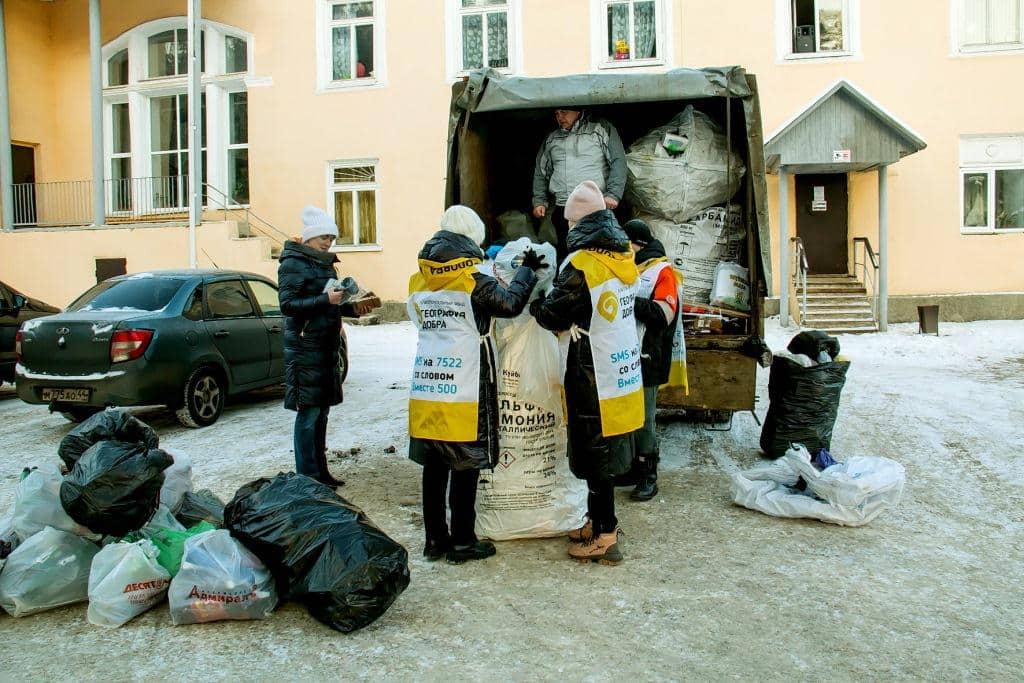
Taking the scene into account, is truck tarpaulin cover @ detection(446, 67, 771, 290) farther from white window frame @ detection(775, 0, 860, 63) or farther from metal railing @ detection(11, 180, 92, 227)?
metal railing @ detection(11, 180, 92, 227)

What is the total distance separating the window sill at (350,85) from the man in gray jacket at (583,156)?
11.8 metres

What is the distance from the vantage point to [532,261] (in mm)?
4129

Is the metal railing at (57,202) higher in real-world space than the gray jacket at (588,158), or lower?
higher

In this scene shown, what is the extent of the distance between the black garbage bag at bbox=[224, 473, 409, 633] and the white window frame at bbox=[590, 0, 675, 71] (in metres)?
14.3

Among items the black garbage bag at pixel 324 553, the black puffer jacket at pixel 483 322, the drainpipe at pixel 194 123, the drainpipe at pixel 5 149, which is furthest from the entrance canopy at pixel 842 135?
the drainpipe at pixel 5 149

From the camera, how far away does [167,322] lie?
24.5ft

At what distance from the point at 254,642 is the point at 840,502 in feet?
10.1

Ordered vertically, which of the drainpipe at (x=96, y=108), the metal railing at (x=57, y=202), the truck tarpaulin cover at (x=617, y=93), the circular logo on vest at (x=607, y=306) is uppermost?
the drainpipe at (x=96, y=108)

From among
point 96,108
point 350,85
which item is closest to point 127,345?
point 350,85

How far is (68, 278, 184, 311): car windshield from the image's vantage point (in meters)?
7.74

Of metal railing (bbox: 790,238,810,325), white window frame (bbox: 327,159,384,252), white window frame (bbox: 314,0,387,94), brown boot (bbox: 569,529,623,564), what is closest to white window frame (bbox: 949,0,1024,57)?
metal railing (bbox: 790,238,810,325)

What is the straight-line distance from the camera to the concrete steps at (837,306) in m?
14.3

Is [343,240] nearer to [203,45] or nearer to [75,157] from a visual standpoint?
[203,45]

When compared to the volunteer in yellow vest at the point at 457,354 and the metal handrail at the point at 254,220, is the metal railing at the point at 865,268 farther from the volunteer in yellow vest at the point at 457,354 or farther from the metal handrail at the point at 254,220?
the volunteer in yellow vest at the point at 457,354
